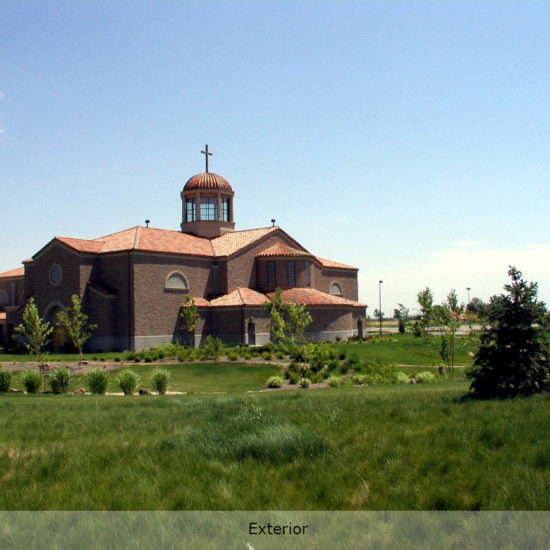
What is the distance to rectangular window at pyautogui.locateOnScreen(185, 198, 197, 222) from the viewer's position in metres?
54.2

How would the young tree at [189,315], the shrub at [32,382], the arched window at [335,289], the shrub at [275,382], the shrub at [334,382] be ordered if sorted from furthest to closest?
1. the arched window at [335,289]
2. the young tree at [189,315]
3. the shrub at [275,382]
4. the shrub at [334,382]
5. the shrub at [32,382]

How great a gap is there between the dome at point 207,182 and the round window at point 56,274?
13.9 meters

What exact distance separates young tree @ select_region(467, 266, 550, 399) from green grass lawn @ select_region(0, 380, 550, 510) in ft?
5.83

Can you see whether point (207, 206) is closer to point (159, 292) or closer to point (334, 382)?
point (159, 292)

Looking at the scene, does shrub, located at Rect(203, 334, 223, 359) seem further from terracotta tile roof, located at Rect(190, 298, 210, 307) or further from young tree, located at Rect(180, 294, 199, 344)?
terracotta tile roof, located at Rect(190, 298, 210, 307)

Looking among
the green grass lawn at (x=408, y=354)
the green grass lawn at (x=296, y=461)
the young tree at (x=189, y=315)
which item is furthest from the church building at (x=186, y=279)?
the green grass lawn at (x=296, y=461)

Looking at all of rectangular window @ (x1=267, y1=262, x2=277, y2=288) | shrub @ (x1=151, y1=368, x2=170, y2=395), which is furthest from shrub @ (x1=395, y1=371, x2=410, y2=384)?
rectangular window @ (x1=267, y1=262, x2=277, y2=288)

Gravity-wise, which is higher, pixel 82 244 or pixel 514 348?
pixel 82 244

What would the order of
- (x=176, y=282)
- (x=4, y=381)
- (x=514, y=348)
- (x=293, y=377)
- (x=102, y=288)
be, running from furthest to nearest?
1. (x=176, y=282)
2. (x=102, y=288)
3. (x=293, y=377)
4. (x=4, y=381)
5. (x=514, y=348)

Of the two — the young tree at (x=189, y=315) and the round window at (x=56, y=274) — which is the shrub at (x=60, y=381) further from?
the round window at (x=56, y=274)

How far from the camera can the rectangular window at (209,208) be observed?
177ft

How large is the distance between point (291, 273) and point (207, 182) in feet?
36.6

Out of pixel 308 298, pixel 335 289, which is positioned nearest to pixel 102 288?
pixel 308 298

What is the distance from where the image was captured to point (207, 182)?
5394 centimetres
